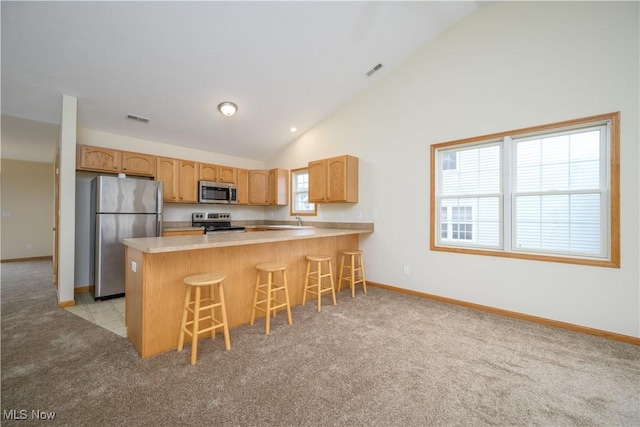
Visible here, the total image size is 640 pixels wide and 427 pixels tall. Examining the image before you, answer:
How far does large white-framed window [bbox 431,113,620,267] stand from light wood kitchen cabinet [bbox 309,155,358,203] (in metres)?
1.29

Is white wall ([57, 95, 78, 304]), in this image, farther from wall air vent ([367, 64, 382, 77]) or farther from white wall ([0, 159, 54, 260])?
white wall ([0, 159, 54, 260])

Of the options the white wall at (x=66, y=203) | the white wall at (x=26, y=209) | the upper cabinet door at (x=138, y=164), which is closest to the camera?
the white wall at (x=66, y=203)

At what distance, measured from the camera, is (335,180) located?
4.41m

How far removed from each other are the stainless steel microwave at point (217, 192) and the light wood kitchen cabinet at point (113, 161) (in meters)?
0.85

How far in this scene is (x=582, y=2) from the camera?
264cm

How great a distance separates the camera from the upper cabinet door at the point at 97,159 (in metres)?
3.71

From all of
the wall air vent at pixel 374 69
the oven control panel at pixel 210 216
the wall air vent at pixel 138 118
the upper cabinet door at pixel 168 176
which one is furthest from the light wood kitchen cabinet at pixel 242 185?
the wall air vent at pixel 374 69

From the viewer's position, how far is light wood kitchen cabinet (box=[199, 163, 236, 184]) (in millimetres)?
5031

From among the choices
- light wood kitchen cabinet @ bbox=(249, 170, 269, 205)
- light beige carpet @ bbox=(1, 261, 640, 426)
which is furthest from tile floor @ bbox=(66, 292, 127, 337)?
light wood kitchen cabinet @ bbox=(249, 170, 269, 205)

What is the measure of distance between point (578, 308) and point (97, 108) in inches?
255

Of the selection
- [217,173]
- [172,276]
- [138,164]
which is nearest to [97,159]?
[138,164]

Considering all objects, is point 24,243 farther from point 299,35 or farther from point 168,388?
point 299,35

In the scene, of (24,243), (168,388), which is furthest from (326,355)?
(24,243)

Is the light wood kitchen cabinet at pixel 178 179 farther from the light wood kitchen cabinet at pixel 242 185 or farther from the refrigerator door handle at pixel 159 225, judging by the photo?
the light wood kitchen cabinet at pixel 242 185
